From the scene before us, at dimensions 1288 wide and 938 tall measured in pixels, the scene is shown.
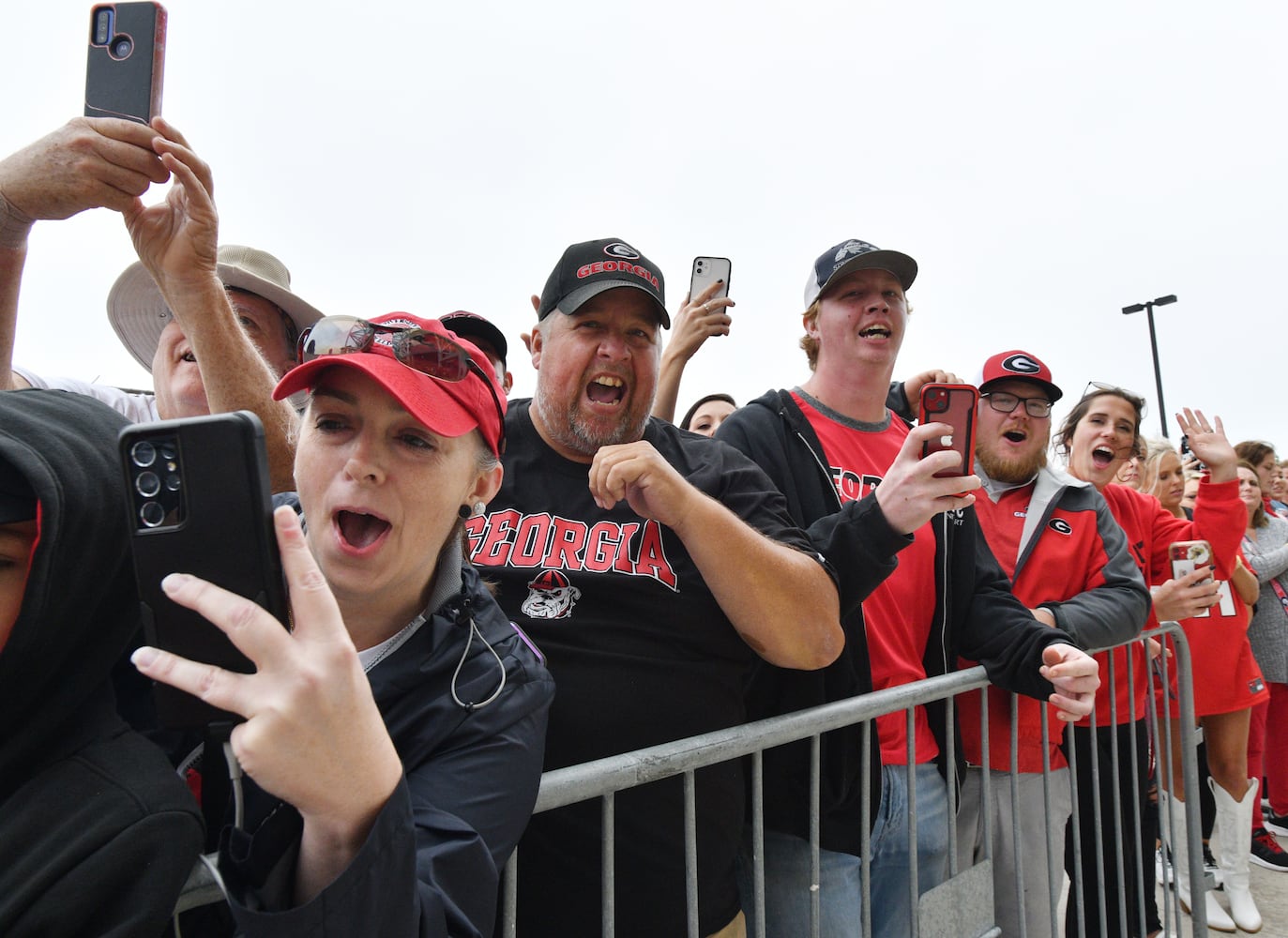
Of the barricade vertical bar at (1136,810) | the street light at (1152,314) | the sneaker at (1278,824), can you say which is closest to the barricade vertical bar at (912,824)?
the barricade vertical bar at (1136,810)

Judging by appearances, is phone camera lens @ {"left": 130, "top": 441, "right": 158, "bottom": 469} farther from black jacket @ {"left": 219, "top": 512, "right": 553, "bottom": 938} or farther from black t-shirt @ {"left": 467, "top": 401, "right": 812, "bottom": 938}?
black t-shirt @ {"left": 467, "top": 401, "right": 812, "bottom": 938}

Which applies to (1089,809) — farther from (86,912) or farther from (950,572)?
(86,912)

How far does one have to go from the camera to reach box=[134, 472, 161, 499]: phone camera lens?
802 millimetres

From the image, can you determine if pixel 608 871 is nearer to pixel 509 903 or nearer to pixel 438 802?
pixel 509 903

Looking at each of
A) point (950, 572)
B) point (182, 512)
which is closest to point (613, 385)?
point (950, 572)

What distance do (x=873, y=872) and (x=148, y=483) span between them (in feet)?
7.23

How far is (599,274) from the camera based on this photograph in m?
2.18

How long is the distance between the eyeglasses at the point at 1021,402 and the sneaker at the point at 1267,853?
3.87 metres

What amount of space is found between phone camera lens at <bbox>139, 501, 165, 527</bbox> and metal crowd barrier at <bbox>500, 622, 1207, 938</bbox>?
0.82 metres

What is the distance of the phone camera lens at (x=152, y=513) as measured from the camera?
795mm

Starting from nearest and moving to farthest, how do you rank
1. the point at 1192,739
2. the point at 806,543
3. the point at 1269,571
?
the point at 806,543 < the point at 1192,739 < the point at 1269,571

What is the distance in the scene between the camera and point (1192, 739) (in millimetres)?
3260

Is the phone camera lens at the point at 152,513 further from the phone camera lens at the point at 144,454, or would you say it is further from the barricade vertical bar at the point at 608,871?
the barricade vertical bar at the point at 608,871

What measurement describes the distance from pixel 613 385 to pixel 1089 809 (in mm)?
2806
